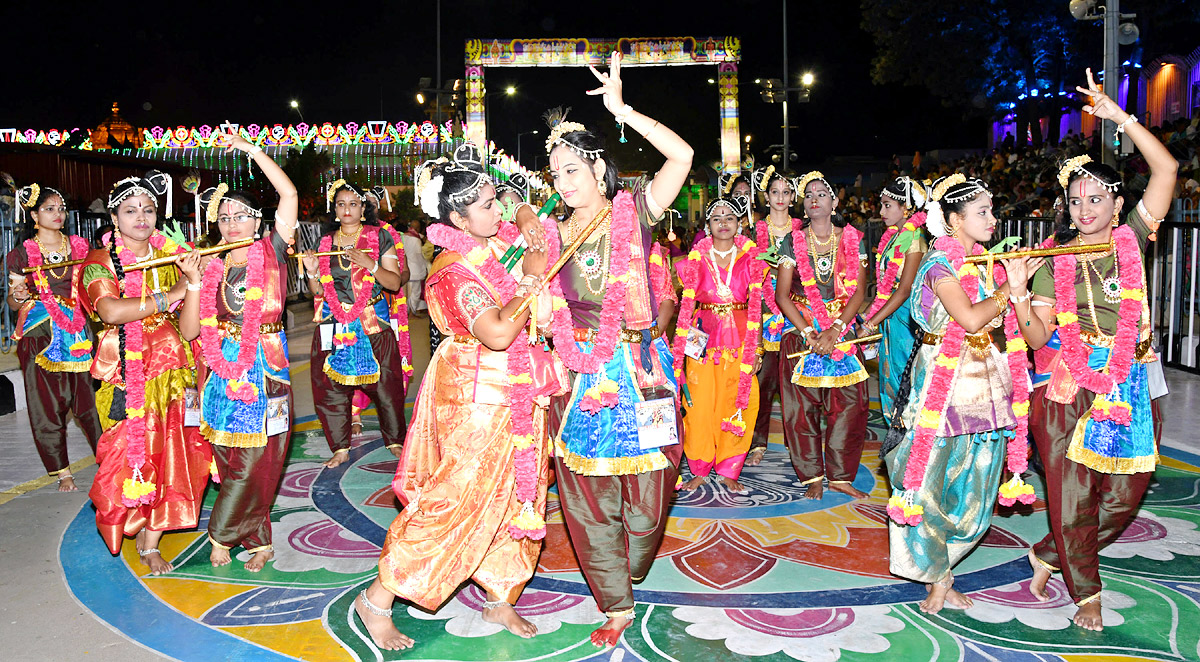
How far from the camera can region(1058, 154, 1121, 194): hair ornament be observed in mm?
3770

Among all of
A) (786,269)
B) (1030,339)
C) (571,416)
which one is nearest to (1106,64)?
(786,269)

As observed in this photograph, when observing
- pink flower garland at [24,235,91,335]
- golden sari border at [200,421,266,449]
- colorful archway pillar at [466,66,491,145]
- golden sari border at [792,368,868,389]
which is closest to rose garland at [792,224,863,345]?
golden sari border at [792,368,868,389]

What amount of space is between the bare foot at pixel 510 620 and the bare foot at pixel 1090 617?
2123 mm

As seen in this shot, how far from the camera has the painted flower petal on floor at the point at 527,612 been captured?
3.90 metres

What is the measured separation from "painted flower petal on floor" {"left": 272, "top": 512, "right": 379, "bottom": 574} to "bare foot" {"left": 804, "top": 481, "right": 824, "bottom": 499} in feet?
8.04

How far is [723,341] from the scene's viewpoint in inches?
233

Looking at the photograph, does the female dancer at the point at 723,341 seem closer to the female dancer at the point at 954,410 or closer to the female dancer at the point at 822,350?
the female dancer at the point at 822,350

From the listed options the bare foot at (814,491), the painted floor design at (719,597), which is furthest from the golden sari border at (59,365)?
the bare foot at (814,491)

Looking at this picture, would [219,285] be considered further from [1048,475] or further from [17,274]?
[1048,475]

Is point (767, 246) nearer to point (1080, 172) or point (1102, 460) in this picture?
point (1080, 172)

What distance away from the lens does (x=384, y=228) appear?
267 inches

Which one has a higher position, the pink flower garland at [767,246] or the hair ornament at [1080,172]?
the hair ornament at [1080,172]

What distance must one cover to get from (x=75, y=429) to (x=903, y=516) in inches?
255

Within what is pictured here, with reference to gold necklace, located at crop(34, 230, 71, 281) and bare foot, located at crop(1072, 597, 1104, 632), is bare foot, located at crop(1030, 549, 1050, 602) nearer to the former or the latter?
bare foot, located at crop(1072, 597, 1104, 632)
